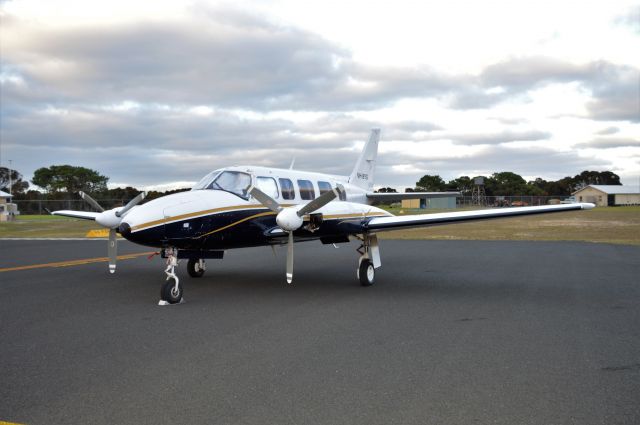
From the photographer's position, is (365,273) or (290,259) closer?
(290,259)

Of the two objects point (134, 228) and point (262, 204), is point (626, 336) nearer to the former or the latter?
point (262, 204)

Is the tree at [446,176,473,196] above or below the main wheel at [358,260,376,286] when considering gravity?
above

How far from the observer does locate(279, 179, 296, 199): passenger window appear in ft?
41.9

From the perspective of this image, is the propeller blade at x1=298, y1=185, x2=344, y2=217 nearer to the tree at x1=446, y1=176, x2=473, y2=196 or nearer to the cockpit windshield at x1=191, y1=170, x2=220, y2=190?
the cockpit windshield at x1=191, y1=170, x2=220, y2=190

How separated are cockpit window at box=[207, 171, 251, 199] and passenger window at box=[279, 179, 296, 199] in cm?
119

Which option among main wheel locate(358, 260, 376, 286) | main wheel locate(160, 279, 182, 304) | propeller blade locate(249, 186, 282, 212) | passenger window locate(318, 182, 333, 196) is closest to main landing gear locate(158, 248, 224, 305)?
main wheel locate(160, 279, 182, 304)

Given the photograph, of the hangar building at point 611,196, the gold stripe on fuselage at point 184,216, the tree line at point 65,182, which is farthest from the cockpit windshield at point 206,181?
the hangar building at point 611,196

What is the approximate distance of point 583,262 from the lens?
16688 millimetres

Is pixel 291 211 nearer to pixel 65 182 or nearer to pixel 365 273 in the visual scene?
pixel 365 273

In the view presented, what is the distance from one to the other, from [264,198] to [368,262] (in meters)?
3.32

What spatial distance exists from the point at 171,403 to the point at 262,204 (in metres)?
7.00

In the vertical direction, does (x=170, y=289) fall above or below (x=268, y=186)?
below

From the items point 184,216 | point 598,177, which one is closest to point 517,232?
point 184,216

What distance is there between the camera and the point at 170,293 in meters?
9.98
